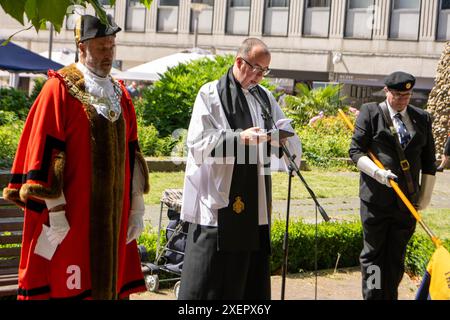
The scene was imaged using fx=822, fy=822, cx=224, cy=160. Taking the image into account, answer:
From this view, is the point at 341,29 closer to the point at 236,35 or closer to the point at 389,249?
the point at 236,35

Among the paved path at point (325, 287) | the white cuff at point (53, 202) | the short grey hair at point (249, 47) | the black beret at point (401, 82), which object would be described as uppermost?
the short grey hair at point (249, 47)

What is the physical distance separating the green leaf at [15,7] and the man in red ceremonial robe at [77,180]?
121 cm

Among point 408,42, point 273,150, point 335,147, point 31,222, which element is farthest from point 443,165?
point 31,222

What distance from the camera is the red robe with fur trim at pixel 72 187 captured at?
4.37m

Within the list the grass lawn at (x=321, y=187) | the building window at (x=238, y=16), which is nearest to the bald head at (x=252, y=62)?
the grass lawn at (x=321, y=187)

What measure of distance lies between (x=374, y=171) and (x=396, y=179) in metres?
0.18

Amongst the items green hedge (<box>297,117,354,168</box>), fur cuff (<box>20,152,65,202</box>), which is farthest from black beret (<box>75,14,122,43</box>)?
green hedge (<box>297,117,354,168</box>)

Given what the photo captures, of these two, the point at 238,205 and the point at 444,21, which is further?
the point at 444,21

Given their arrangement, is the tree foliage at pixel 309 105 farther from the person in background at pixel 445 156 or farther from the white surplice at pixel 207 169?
the white surplice at pixel 207 169

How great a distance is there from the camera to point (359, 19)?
106 feet

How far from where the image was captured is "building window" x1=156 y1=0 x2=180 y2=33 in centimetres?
3547

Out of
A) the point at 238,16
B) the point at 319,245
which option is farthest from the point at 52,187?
the point at 238,16

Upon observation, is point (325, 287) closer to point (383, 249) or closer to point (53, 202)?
point (383, 249)
